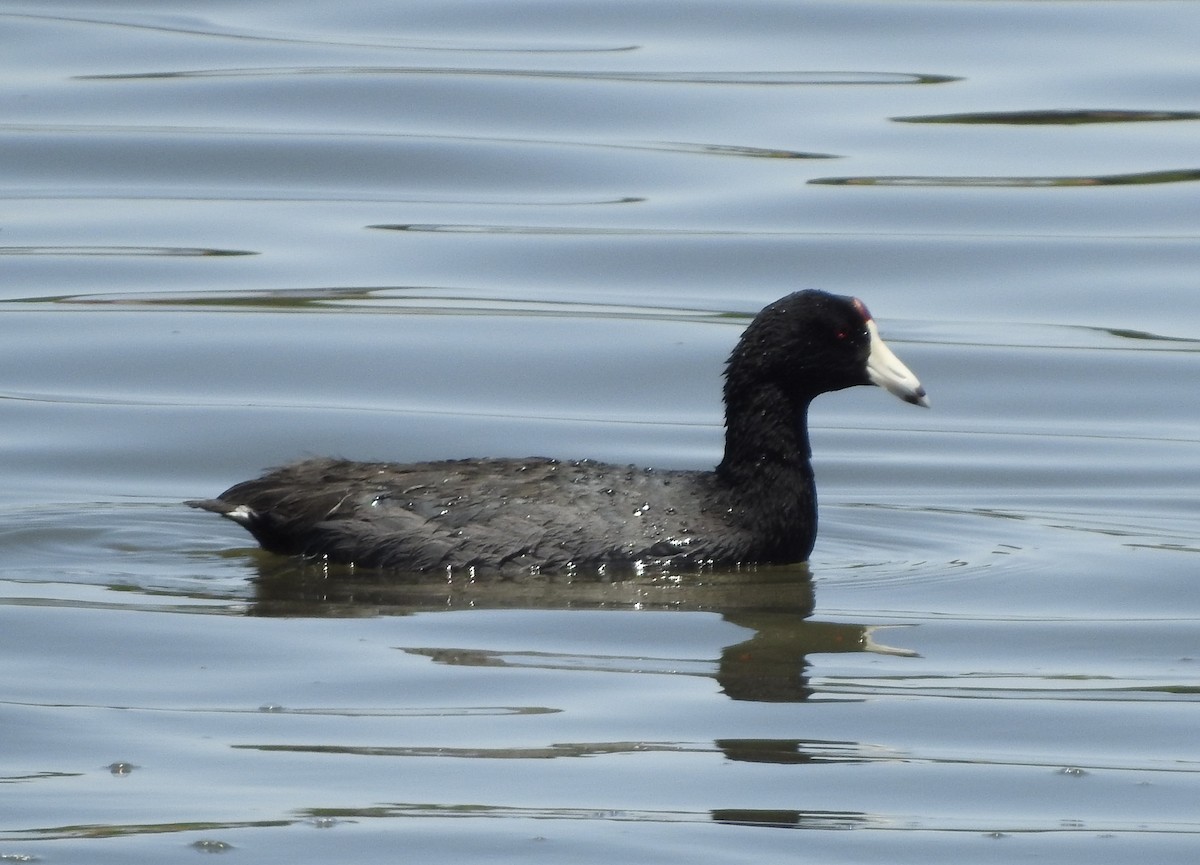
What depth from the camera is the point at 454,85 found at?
21141 mm

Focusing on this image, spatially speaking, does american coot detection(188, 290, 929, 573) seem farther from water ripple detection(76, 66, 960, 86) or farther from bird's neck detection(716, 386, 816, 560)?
water ripple detection(76, 66, 960, 86)

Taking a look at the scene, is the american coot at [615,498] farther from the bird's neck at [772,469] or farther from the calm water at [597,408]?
the calm water at [597,408]

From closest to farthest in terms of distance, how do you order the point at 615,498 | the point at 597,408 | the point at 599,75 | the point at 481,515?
the point at 481,515
the point at 615,498
the point at 597,408
the point at 599,75

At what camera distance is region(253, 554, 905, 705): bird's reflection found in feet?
26.6

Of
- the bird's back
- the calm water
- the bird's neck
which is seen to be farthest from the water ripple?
the bird's back

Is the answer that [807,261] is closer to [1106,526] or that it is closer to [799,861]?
[1106,526]

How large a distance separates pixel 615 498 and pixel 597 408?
3.55 m

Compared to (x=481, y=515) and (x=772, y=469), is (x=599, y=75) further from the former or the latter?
(x=481, y=515)

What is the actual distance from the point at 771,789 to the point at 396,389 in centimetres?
718

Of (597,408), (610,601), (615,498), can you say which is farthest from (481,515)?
(597,408)

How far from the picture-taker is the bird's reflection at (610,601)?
8.10 m

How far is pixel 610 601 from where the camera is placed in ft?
30.1

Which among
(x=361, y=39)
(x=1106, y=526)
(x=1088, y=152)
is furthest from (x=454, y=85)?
(x=1106, y=526)

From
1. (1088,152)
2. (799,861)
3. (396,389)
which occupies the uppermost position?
(1088,152)
